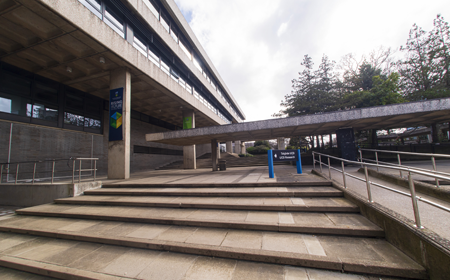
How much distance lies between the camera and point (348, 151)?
11.1 metres

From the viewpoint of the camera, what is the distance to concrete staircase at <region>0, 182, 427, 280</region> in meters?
2.58

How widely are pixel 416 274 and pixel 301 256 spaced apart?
A: 1.38 metres

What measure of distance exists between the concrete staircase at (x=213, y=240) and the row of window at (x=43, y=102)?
7.81 metres

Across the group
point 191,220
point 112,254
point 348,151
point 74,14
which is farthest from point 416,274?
point 74,14

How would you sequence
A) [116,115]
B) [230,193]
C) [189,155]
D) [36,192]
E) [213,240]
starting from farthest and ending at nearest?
[189,155]
[116,115]
[36,192]
[230,193]
[213,240]

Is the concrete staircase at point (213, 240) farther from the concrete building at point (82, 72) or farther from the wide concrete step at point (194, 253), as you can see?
the concrete building at point (82, 72)

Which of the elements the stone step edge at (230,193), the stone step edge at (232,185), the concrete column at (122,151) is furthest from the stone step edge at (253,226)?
the concrete column at (122,151)

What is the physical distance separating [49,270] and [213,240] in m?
2.85

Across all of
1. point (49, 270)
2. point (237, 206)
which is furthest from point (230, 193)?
point (49, 270)

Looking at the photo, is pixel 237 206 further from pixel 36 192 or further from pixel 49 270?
pixel 36 192

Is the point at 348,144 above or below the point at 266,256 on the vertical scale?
above

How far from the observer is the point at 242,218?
13.0ft

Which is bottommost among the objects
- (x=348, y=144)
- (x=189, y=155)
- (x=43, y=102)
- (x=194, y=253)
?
(x=194, y=253)

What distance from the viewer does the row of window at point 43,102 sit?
955cm
